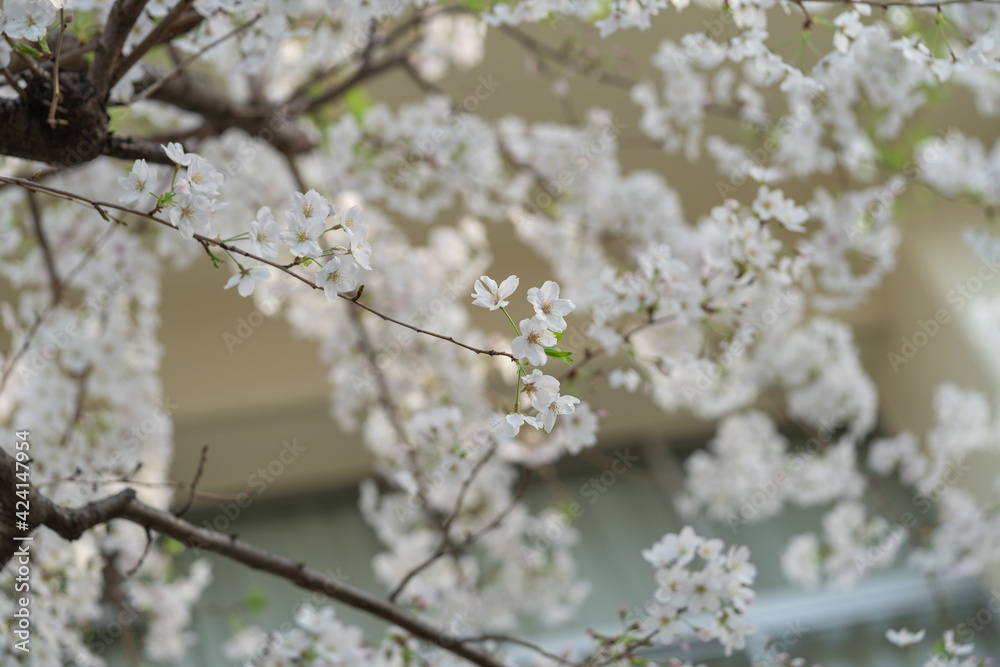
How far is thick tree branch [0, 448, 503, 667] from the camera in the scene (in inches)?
37.2

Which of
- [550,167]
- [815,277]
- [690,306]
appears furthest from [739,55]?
[815,277]

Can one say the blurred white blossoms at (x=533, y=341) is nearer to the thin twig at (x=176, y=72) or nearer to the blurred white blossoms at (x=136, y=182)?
the blurred white blossoms at (x=136, y=182)

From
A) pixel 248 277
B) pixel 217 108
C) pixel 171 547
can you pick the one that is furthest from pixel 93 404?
pixel 248 277

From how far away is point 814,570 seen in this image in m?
2.75

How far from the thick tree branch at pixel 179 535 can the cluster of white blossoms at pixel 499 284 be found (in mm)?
84

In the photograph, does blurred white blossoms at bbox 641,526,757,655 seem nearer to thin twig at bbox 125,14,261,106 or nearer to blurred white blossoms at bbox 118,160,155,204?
blurred white blossoms at bbox 118,160,155,204

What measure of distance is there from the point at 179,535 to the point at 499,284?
85 cm

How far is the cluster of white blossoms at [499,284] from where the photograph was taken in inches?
53.3

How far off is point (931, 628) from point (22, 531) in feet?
10.8

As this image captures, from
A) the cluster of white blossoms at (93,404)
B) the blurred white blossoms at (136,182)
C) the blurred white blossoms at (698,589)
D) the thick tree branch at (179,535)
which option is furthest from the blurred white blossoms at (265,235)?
the cluster of white blossoms at (93,404)

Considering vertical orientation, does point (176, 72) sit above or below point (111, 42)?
above

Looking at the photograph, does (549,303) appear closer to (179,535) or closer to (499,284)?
(179,535)

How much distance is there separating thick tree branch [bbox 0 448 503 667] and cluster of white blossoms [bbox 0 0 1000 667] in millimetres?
84

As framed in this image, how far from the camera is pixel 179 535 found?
3.54 feet
